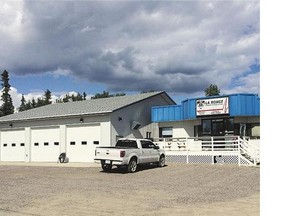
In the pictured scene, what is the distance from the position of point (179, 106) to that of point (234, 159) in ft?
26.3

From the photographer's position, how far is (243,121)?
27000mm

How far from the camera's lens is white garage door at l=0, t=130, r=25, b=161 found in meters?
35.5

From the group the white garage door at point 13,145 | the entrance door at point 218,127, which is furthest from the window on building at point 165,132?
the white garage door at point 13,145

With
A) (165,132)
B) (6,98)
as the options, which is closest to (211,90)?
(165,132)

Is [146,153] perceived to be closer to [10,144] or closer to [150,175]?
[150,175]

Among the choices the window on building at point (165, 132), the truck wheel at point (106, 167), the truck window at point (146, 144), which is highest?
the window on building at point (165, 132)

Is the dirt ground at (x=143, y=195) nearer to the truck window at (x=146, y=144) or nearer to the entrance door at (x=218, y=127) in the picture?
the truck window at (x=146, y=144)

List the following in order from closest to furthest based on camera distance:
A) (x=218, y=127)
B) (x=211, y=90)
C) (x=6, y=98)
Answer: (x=218, y=127), (x=211, y=90), (x=6, y=98)

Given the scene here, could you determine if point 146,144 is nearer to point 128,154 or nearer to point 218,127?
point 128,154

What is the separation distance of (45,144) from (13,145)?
16.6 feet

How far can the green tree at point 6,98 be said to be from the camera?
88812mm

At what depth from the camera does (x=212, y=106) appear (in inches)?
1073

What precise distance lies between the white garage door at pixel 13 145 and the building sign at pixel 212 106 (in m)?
17.8
